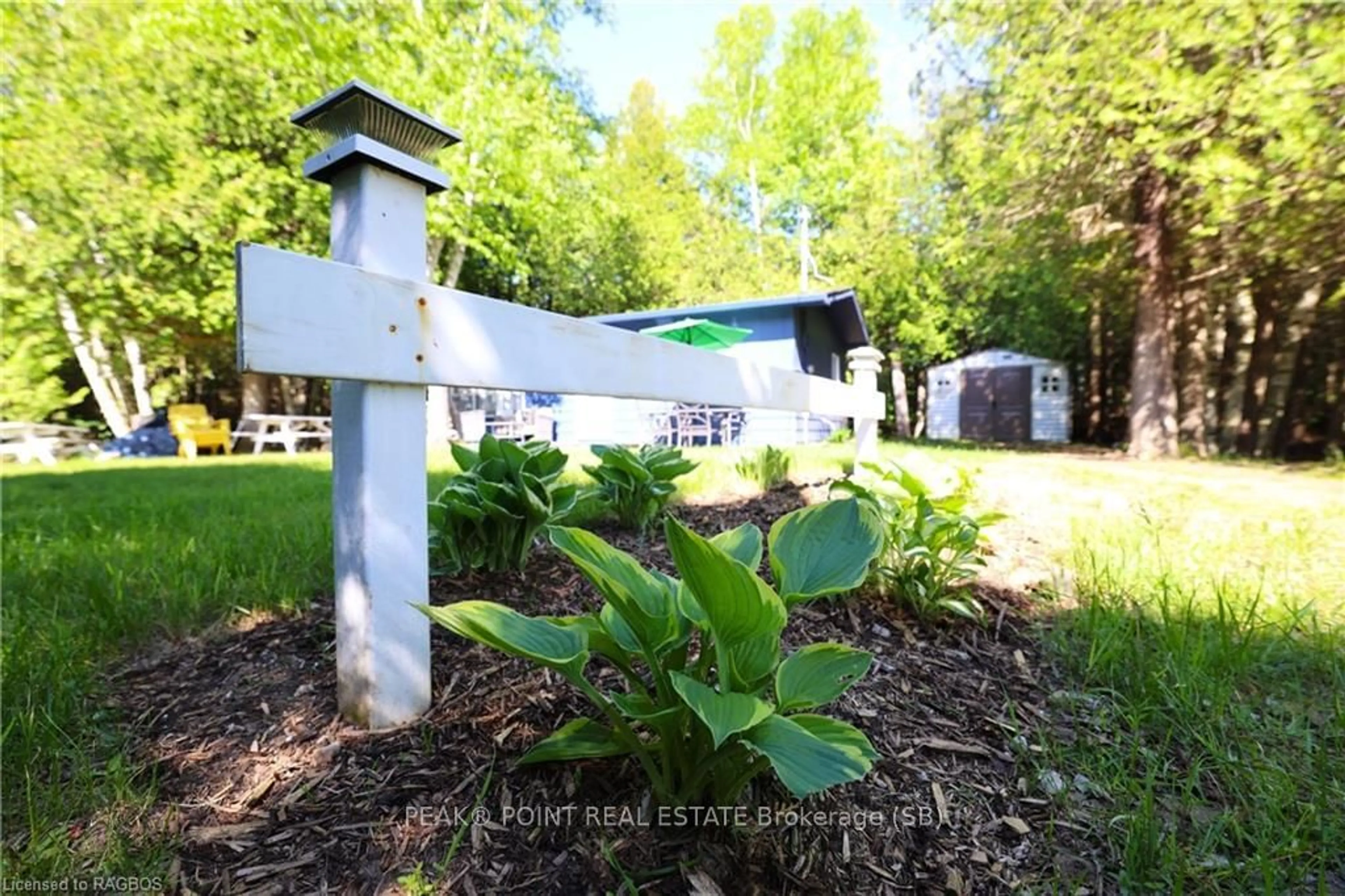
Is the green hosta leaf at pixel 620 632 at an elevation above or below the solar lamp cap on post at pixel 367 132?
below

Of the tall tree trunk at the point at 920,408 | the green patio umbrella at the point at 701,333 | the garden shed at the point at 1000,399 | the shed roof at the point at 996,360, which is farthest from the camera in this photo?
the tall tree trunk at the point at 920,408

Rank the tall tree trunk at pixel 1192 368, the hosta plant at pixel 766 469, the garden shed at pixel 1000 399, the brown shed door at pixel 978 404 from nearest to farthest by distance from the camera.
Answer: the hosta plant at pixel 766 469 → the tall tree trunk at pixel 1192 368 → the garden shed at pixel 1000 399 → the brown shed door at pixel 978 404

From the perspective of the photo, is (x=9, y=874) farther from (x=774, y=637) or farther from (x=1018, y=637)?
(x=1018, y=637)

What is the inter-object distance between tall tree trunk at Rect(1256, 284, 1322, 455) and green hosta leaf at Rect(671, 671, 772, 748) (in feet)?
38.1

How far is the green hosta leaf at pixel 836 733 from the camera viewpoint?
2.44ft

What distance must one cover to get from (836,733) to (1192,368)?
1186 centimetres

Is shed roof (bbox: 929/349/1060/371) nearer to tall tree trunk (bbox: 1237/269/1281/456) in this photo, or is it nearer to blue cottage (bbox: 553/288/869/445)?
blue cottage (bbox: 553/288/869/445)

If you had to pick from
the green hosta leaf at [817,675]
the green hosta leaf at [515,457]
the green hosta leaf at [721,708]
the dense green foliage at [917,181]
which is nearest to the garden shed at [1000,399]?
the dense green foliage at [917,181]

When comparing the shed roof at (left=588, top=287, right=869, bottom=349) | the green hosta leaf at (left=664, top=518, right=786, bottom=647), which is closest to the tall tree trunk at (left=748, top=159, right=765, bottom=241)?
the shed roof at (left=588, top=287, right=869, bottom=349)

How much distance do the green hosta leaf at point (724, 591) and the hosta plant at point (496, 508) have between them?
91 cm

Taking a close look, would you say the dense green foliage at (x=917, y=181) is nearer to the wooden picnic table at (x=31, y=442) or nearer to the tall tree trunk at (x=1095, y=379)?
the tall tree trunk at (x=1095, y=379)

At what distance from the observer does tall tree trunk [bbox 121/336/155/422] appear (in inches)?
462

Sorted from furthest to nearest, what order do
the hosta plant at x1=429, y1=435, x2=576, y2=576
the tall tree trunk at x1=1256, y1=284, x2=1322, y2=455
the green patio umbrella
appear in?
the tall tree trunk at x1=1256, y1=284, x2=1322, y2=455
the green patio umbrella
the hosta plant at x1=429, y1=435, x2=576, y2=576

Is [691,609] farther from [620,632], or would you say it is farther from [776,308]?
[776,308]
